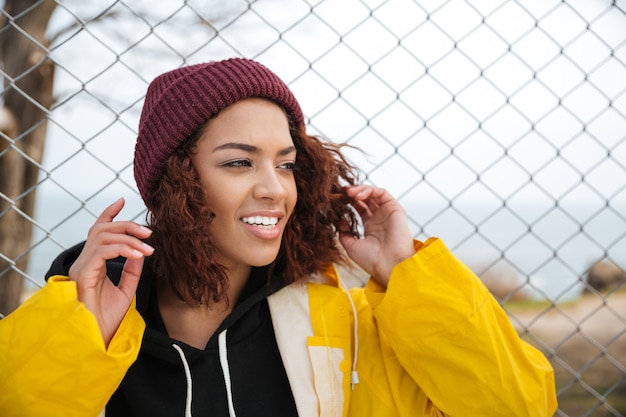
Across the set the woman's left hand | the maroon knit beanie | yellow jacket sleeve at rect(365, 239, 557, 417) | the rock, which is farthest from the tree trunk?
the rock

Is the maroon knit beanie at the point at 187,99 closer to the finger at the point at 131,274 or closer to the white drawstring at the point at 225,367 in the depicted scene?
the finger at the point at 131,274

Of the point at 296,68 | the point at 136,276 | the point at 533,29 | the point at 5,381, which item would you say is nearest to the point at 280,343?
the point at 136,276

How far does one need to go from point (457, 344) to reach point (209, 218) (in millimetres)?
749

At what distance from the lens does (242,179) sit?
5.04 feet

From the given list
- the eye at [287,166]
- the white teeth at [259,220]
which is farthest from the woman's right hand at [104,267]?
the eye at [287,166]

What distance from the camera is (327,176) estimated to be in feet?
5.79

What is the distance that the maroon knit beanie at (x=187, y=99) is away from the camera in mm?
1521

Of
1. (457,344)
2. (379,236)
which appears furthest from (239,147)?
(457,344)

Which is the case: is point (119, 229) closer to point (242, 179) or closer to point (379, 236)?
point (242, 179)

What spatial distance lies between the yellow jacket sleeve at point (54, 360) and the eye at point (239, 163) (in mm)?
501

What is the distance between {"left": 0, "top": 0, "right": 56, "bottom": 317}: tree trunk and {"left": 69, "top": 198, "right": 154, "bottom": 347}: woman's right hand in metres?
1.66

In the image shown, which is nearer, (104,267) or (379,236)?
(104,267)

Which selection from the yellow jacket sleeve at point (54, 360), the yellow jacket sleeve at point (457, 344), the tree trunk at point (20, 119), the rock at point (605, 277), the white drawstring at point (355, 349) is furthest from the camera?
the rock at point (605, 277)

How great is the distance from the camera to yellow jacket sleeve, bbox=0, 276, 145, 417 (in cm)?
128
